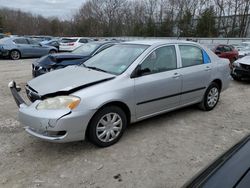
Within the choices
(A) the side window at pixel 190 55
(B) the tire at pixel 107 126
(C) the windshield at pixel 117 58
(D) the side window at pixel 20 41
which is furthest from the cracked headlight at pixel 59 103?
(D) the side window at pixel 20 41

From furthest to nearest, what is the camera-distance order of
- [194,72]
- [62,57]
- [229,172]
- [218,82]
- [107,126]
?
[62,57], [218,82], [194,72], [107,126], [229,172]

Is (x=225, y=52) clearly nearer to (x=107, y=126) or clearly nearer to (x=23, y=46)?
(x=107, y=126)

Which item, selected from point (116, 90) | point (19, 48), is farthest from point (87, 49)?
point (19, 48)

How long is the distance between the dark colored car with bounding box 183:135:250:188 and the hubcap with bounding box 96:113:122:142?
186 cm

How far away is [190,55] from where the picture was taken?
14.9ft

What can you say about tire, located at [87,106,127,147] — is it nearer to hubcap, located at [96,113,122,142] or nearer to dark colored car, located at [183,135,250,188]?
hubcap, located at [96,113,122,142]

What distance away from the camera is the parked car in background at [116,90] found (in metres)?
2.99

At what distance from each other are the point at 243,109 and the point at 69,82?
13.4ft

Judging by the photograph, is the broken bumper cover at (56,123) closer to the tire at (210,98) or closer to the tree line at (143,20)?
the tire at (210,98)

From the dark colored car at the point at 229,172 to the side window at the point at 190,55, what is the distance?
9.16 feet

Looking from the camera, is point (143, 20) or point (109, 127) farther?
point (143, 20)

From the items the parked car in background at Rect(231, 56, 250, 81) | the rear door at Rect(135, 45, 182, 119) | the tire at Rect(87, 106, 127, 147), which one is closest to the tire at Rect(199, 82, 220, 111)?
the rear door at Rect(135, 45, 182, 119)

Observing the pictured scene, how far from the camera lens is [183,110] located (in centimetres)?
504

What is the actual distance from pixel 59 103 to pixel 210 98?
3.35 metres
